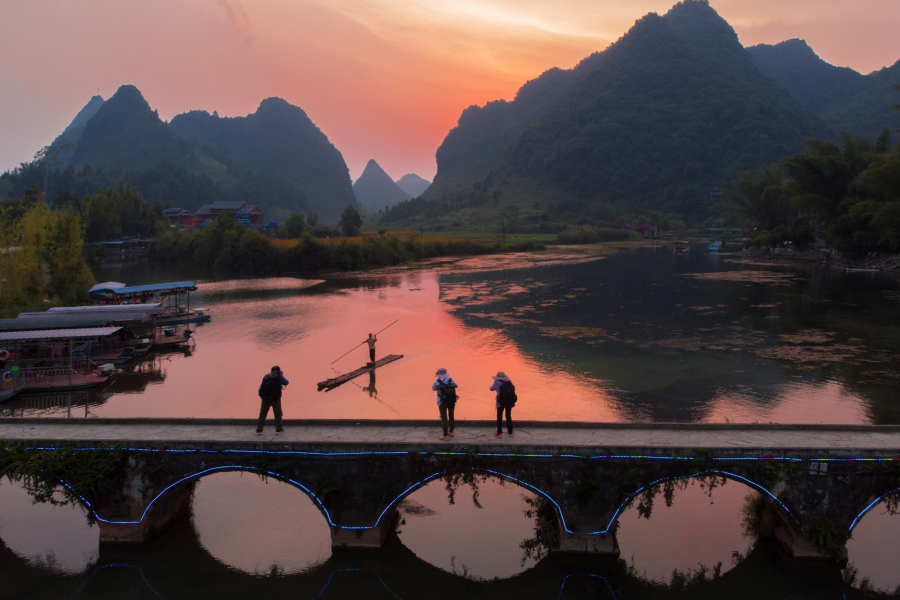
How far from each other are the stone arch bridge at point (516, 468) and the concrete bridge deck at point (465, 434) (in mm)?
38

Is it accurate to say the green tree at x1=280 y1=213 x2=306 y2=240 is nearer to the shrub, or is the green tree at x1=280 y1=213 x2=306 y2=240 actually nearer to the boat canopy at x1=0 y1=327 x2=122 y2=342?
the shrub

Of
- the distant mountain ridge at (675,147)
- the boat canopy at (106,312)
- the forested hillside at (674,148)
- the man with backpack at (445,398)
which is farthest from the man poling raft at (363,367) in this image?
the forested hillside at (674,148)

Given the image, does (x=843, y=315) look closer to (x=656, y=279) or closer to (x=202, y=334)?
(x=656, y=279)

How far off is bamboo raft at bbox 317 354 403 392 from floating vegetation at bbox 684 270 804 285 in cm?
3958

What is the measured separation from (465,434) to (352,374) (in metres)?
11.8

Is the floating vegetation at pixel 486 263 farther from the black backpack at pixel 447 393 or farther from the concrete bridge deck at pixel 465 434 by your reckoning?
the black backpack at pixel 447 393

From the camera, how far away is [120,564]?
1025cm

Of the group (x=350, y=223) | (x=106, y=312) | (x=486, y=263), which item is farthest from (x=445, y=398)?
(x=350, y=223)

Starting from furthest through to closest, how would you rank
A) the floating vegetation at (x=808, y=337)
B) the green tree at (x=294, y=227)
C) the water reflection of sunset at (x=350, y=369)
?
1. the green tree at (x=294, y=227)
2. the floating vegetation at (x=808, y=337)
3. the water reflection of sunset at (x=350, y=369)

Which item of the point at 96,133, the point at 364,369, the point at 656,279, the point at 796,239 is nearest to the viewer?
the point at 364,369

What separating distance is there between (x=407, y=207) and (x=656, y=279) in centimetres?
11554

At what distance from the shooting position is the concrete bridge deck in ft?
32.4

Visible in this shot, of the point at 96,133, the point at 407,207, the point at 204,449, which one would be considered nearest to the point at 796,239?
the point at 204,449

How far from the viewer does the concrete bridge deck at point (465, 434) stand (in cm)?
989
